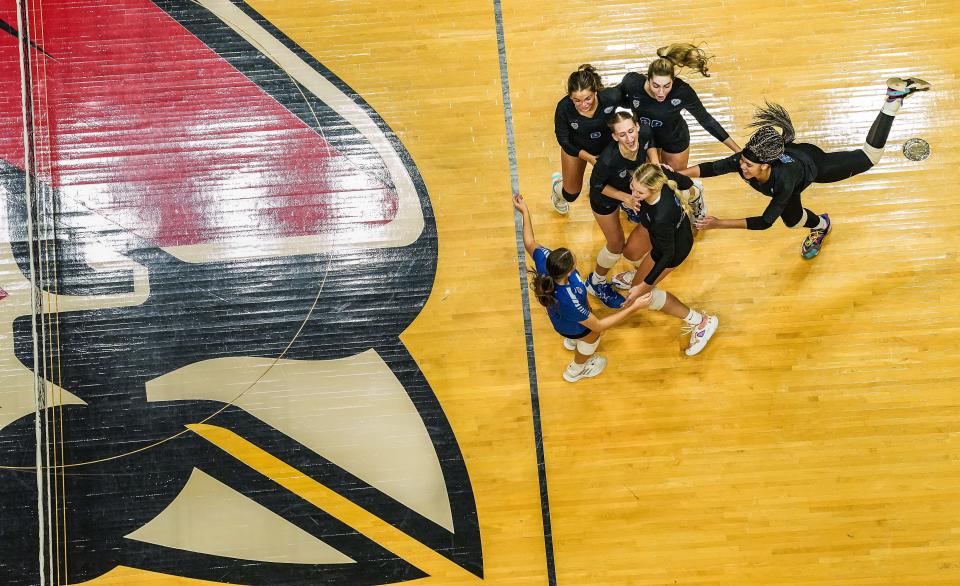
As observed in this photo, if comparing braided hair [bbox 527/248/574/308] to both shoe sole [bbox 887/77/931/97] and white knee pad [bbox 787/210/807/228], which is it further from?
shoe sole [bbox 887/77/931/97]

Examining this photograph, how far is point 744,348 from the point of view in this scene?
4617 mm

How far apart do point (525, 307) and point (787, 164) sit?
5.66 ft

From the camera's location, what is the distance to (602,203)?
13.2ft

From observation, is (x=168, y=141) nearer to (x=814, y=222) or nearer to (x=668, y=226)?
(x=668, y=226)

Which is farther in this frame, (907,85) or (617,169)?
(907,85)

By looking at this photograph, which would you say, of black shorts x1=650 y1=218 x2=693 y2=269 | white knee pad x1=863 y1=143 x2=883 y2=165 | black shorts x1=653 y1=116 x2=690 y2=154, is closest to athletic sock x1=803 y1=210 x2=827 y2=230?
white knee pad x1=863 y1=143 x2=883 y2=165

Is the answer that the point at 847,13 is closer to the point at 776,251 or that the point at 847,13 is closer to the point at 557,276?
the point at 776,251

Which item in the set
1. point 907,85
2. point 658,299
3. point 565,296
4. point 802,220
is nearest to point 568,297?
point 565,296

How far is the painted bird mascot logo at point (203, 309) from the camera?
447 cm

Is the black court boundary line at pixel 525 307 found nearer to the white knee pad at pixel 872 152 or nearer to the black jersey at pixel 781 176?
the black jersey at pixel 781 176

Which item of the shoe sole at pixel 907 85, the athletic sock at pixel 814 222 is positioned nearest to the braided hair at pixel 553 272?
the athletic sock at pixel 814 222

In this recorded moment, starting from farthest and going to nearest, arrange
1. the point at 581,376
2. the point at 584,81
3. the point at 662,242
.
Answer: the point at 581,376
the point at 662,242
the point at 584,81

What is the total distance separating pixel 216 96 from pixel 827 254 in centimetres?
406

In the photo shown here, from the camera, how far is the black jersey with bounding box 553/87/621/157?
12.5 ft
